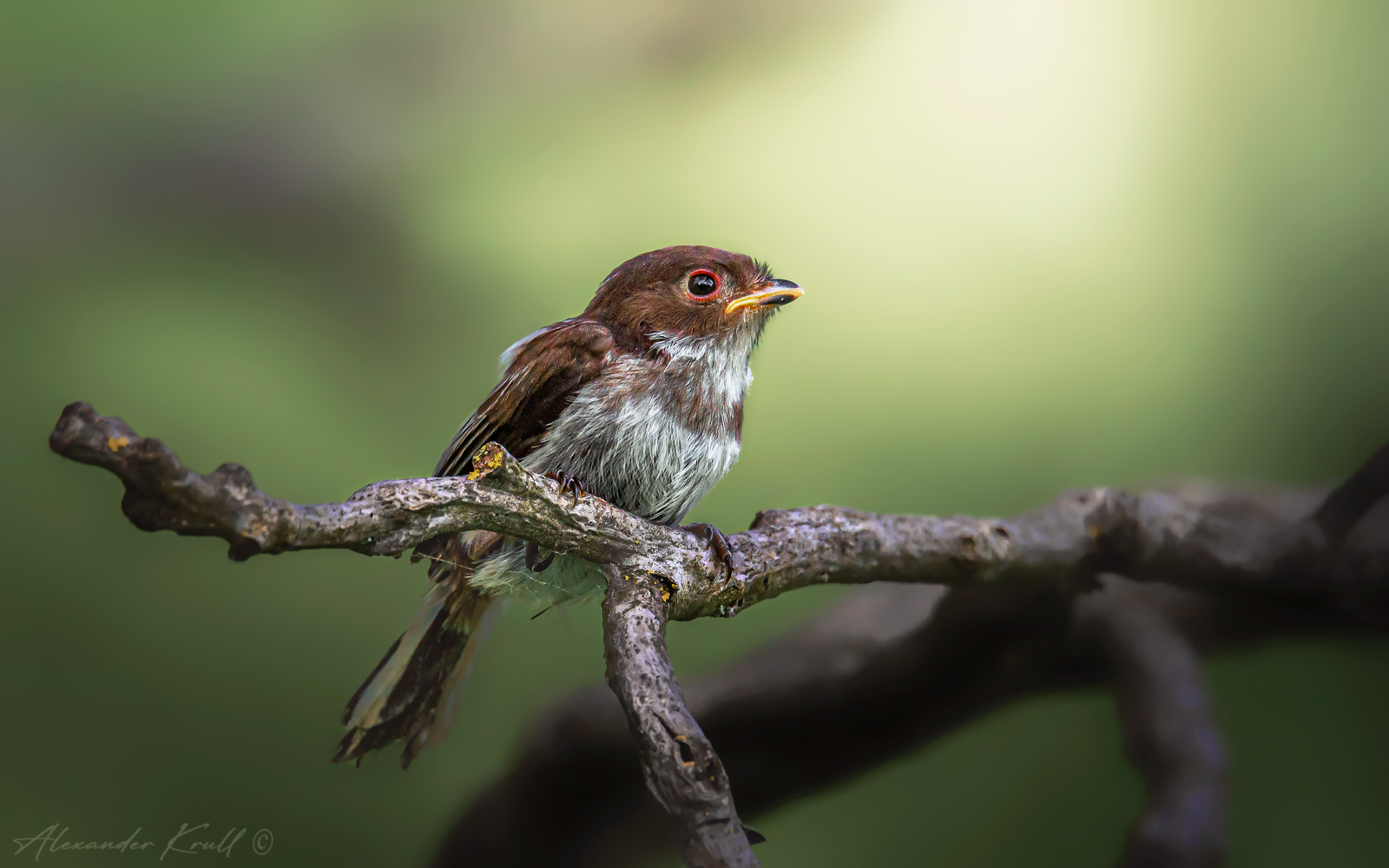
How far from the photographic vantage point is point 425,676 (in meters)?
1.60

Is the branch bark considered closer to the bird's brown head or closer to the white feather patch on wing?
the bird's brown head

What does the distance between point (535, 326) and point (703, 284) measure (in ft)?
3.01

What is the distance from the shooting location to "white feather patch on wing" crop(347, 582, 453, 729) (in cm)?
155

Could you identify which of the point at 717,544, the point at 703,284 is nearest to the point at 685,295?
the point at 703,284

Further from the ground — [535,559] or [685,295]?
[685,295]

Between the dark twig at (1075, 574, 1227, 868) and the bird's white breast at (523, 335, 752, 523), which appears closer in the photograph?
the bird's white breast at (523, 335, 752, 523)

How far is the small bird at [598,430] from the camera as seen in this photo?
141 cm

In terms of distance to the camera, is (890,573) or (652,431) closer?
(652,431)

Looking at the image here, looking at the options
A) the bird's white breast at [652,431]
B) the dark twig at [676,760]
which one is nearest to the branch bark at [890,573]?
the dark twig at [676,760]

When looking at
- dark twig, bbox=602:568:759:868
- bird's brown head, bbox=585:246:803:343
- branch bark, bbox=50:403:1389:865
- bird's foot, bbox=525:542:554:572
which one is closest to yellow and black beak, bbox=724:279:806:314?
bird's brown head, bbox=585:246:803:343

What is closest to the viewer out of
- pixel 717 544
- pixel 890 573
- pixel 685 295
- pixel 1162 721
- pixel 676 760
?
pixel 676 760

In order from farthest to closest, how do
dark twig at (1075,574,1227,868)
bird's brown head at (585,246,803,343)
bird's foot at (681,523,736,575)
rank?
1. dark twig at (1075,574,1227,868)
2. bird's brown head at (585,246,803,343)
3. bird's foot at (681,523,736,575)

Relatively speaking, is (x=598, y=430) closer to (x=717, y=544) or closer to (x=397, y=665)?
(x=717, y=544)

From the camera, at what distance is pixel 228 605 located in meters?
2.02
